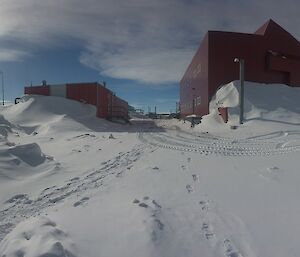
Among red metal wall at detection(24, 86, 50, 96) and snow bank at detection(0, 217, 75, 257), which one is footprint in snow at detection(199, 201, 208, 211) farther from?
red metal wall at detection(24, 86, 50, 96)

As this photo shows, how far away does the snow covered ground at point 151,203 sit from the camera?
3949 mm

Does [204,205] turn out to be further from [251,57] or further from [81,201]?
[251,57]

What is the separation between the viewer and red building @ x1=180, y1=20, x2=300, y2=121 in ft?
88.9

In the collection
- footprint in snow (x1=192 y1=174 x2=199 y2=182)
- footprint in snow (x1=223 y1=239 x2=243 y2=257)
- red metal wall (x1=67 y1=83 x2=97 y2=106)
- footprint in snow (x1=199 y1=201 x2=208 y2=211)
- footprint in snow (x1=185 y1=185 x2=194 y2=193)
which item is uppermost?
red metal wall (x1=67 y1=83 x2=97 y2=106)

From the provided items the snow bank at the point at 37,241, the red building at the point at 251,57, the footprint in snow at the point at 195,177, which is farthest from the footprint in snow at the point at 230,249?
the red building at the point at 251,57

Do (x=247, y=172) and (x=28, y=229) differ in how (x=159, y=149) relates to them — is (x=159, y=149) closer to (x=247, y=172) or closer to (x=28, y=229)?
(x=247, y=172)

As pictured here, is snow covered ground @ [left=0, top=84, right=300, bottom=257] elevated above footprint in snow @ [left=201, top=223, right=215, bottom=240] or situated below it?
above

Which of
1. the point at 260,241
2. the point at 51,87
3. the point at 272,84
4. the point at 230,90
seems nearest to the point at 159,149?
the point at 260,241

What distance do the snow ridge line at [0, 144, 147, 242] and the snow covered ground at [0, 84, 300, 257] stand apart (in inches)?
0.6

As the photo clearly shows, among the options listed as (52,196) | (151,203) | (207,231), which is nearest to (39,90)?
(52,196)

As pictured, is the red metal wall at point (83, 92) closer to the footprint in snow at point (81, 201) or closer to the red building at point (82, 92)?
the red building at point (82, 92)

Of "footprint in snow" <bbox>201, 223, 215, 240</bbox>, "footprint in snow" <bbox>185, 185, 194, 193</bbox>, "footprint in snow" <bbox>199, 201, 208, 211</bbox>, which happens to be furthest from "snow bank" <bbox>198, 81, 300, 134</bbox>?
"footprint in snow" <bbox>201, 223, 215, 240</bbox>

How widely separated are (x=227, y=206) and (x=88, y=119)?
25740 millimetres

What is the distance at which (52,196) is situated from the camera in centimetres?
594
